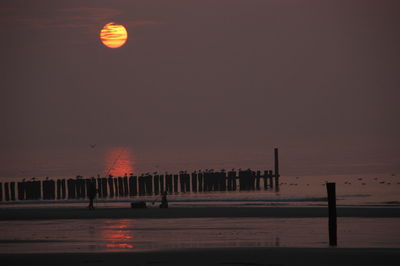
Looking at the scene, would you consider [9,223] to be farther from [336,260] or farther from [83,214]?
[336,260]

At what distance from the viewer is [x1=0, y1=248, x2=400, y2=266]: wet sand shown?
2136 cm

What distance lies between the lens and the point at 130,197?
6191 cm

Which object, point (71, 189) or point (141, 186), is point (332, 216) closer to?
point (71, 189)

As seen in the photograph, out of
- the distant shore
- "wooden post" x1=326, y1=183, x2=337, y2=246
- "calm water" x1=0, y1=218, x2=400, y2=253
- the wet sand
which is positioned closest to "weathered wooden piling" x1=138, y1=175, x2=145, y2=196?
the distant shore

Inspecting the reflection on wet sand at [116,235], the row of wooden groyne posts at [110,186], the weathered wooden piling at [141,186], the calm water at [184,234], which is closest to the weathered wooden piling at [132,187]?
the row of wooden groyne posts at [110,186]

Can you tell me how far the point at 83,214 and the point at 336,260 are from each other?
19437 millimetres

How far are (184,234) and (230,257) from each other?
247 inches

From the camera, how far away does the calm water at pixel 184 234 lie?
25.1 meters

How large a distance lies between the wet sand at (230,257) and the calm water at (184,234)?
1228mm

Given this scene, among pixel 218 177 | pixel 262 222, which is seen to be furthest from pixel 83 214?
pixel 218 177

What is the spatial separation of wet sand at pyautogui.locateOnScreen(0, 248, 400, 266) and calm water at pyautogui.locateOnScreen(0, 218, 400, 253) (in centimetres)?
123

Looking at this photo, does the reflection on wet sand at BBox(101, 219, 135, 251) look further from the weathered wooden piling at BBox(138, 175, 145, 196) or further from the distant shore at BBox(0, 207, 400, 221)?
the weathered wooden piling at BBox(138, 175, 145, 196)

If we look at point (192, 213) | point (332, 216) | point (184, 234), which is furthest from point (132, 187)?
point (332, 216)

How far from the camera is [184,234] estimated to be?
93.6 feet
